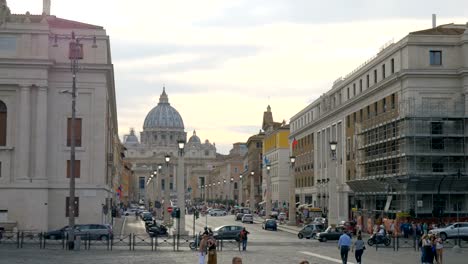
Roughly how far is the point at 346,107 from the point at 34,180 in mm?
37992

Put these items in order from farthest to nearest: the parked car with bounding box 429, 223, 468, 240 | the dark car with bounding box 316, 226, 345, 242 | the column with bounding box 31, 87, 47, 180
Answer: the column with bounding box 31, 87, 47, 180 → the dark car with bounding box 316, 226, 345, 242 → the parked car with bounding box 429, 223, 468, 240

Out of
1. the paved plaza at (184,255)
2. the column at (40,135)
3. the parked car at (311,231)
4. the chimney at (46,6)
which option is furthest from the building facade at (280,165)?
the paved plaza at (184,255)

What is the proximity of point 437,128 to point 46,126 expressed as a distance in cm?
3259

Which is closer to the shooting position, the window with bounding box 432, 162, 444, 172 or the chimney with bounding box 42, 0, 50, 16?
the window with bounding box 432, 162, 444, 172

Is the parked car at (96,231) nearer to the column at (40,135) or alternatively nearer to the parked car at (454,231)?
the column at (40,135)

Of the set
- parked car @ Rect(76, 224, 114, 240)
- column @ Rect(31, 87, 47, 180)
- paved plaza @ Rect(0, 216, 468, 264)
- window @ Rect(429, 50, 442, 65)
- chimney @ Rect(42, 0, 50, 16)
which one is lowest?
paved plaza @ Rect(0, 216, 468, 264)

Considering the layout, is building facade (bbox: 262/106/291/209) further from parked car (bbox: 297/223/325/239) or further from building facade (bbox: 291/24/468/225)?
parked car (bbox: 297/223/325/239)

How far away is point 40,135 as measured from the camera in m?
66.7

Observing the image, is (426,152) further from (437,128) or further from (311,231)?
(311,231)

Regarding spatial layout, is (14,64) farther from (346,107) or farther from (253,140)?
(253,140)

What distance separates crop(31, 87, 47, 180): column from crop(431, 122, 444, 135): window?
106ft

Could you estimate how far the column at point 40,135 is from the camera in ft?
219

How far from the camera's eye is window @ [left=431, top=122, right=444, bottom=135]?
6956 centimetres

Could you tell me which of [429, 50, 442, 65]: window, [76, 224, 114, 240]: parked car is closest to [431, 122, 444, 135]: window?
[429, 50, 442, 65]: window
